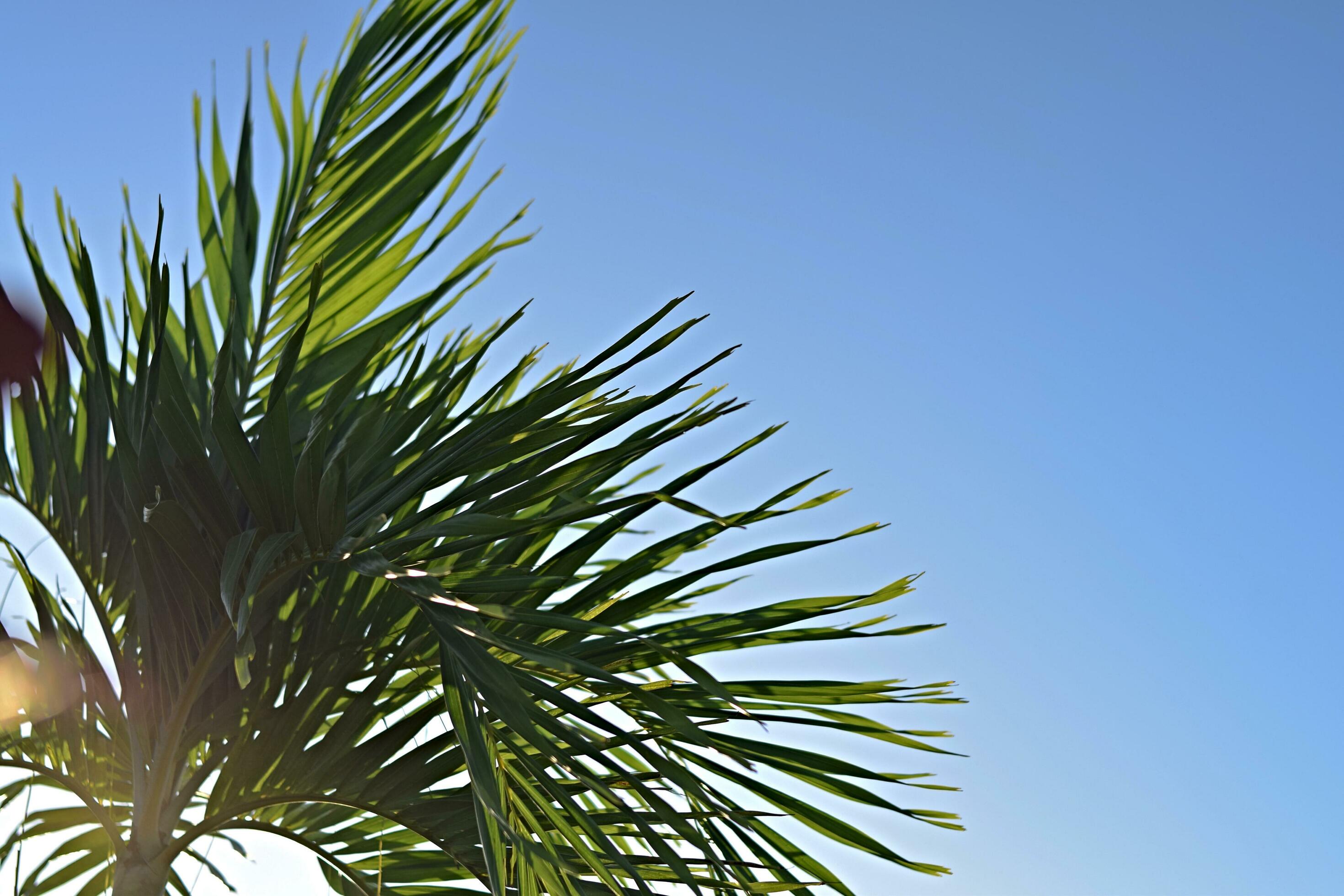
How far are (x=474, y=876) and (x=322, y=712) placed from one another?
0.27 meters

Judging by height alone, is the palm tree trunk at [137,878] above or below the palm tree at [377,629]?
below

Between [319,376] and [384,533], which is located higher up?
[319,376]

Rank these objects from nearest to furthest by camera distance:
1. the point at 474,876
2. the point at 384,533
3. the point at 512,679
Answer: the point at 512,679 < the point at 384,533 < the point at 474,876

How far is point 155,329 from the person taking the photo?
1.04 metres

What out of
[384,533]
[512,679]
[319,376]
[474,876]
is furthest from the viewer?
[319,376]

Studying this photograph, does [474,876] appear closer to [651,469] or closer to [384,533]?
[384,533]

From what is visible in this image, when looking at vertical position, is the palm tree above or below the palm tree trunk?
above

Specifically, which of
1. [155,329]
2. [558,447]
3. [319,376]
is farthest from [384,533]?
[319,376]

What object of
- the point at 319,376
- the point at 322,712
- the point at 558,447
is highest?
the point at 319,376

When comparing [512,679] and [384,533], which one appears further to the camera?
[384,533]

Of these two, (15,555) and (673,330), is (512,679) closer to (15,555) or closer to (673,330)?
(673,330)

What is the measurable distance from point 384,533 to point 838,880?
1.91ft

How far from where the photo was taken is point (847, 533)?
3.48ft

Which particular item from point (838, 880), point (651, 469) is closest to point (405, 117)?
point (651, 469)
